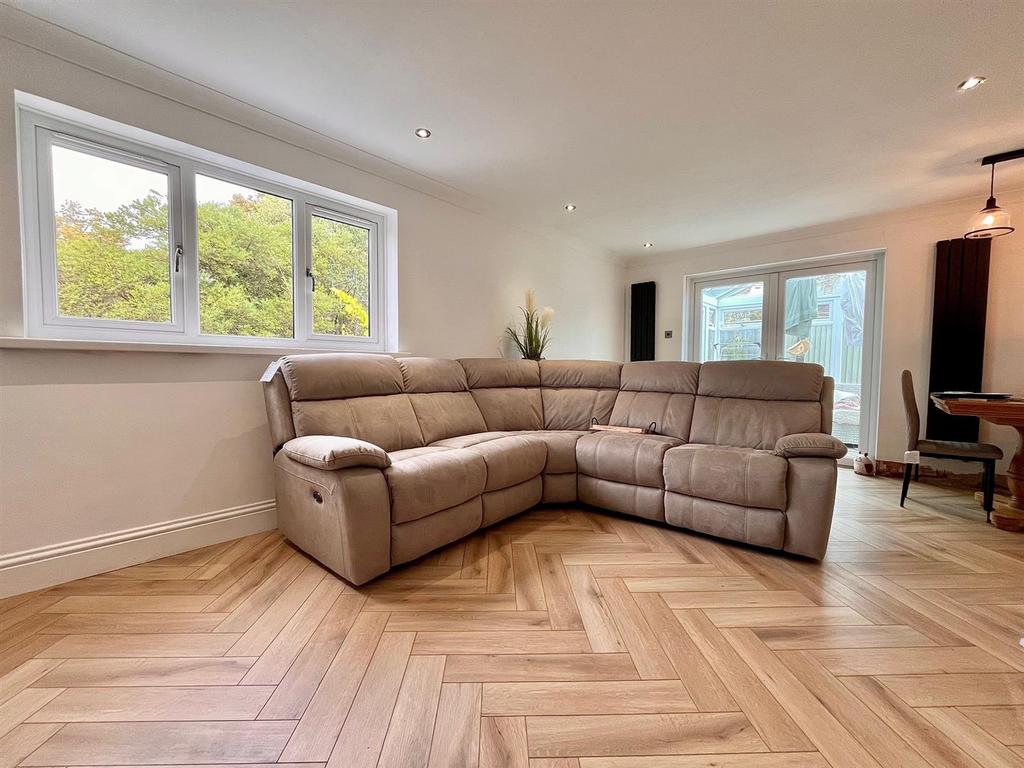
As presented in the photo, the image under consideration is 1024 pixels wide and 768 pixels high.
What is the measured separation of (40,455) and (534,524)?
2.39 m

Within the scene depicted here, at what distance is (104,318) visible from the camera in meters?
1.98

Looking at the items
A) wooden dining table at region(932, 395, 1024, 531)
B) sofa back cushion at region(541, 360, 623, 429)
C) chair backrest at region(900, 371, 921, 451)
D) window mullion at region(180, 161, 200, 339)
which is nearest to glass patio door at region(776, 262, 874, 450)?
chair backrest at region(900, 371, 921, 451)

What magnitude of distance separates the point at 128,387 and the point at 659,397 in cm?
322

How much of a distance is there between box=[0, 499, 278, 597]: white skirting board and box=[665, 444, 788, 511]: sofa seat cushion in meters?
2.38

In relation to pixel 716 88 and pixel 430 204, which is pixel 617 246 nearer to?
pixel 430 204

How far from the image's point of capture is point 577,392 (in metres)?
3.54

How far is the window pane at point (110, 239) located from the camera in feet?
6.19

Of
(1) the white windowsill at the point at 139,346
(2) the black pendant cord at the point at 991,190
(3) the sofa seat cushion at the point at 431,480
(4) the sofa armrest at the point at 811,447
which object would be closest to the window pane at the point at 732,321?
(2) the black pendant cord at the point at 991,190

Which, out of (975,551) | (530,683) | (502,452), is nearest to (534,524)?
(502,452)

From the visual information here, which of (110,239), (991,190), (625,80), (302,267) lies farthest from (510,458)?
(991,190)

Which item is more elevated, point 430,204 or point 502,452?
point 430,204

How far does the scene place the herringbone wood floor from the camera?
3.49ft

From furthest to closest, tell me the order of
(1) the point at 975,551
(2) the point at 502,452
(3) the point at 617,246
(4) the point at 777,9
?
(3) the point at 617,246 < (2) the point at 502,452 < (1) the point at 975,551 < (4) the point at 777,9

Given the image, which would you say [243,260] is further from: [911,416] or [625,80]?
[911,416]
